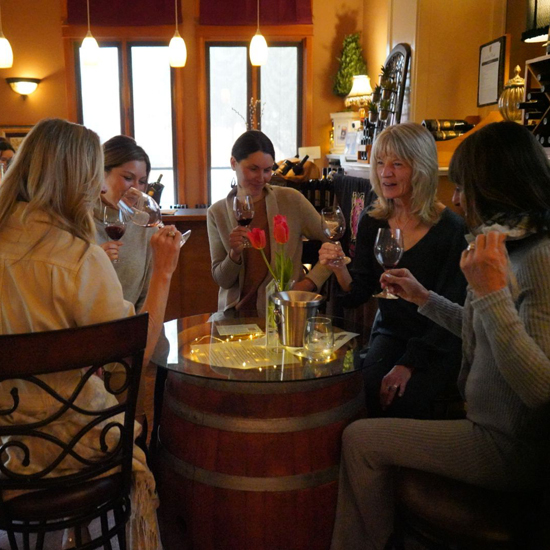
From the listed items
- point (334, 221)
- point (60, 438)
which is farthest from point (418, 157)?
point (60, 438)

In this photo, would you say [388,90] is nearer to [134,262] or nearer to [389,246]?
[134,262]

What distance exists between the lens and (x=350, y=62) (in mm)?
7250

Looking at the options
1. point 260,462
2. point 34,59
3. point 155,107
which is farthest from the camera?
point 155,107

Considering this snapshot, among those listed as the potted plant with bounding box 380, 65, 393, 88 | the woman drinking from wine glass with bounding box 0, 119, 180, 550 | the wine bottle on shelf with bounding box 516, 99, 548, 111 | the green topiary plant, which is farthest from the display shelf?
the green topiary plant

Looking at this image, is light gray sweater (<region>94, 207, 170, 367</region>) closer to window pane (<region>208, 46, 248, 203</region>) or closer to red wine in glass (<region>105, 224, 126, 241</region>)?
red wine in glass (<region>105, 224, 126, 241</region>)

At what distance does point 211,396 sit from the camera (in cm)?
167

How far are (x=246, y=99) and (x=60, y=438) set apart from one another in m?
7.10

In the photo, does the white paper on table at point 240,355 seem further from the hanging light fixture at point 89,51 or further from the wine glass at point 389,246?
the hanging light fixture at point 89,51

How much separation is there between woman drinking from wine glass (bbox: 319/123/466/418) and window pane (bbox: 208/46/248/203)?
572 centimetres

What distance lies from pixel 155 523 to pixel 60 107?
731 cm

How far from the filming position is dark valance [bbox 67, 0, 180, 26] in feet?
24.4

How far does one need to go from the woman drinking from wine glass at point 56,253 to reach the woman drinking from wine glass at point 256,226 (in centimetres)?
111

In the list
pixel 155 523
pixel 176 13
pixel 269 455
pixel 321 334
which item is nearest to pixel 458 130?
pixel 321 334

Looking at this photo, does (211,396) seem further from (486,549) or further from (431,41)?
(431,41)
